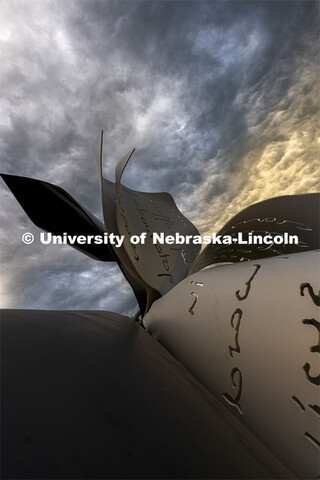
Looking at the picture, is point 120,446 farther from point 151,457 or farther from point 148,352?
point 148,352

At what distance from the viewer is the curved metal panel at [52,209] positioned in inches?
45.9

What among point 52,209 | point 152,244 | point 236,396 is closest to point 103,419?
point 236,396

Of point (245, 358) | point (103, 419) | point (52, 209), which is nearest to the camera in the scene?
point (103, 419)

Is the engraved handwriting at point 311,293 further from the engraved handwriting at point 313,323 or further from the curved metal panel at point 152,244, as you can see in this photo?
the curved metal panel at point 152,244

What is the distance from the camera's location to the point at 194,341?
1.42 ft

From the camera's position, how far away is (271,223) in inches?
36.4

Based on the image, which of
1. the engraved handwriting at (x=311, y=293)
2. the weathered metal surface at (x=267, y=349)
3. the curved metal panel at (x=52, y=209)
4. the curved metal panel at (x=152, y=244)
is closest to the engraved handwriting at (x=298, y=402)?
the weathered metal surface at (x=267, y=349)

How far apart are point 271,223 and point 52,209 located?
41.4 inches

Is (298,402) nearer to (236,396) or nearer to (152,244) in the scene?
(236,396)

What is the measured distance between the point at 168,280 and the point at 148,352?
0.59 m

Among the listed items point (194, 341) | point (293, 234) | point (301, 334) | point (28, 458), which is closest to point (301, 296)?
point (301, 334)

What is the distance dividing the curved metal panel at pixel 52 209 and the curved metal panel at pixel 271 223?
1.82ft

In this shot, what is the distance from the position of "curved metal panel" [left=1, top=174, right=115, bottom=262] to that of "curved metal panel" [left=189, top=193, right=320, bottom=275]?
56 cm

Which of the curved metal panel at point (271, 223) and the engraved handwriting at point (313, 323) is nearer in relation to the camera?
the engraved handwriting at point (313, 323)
